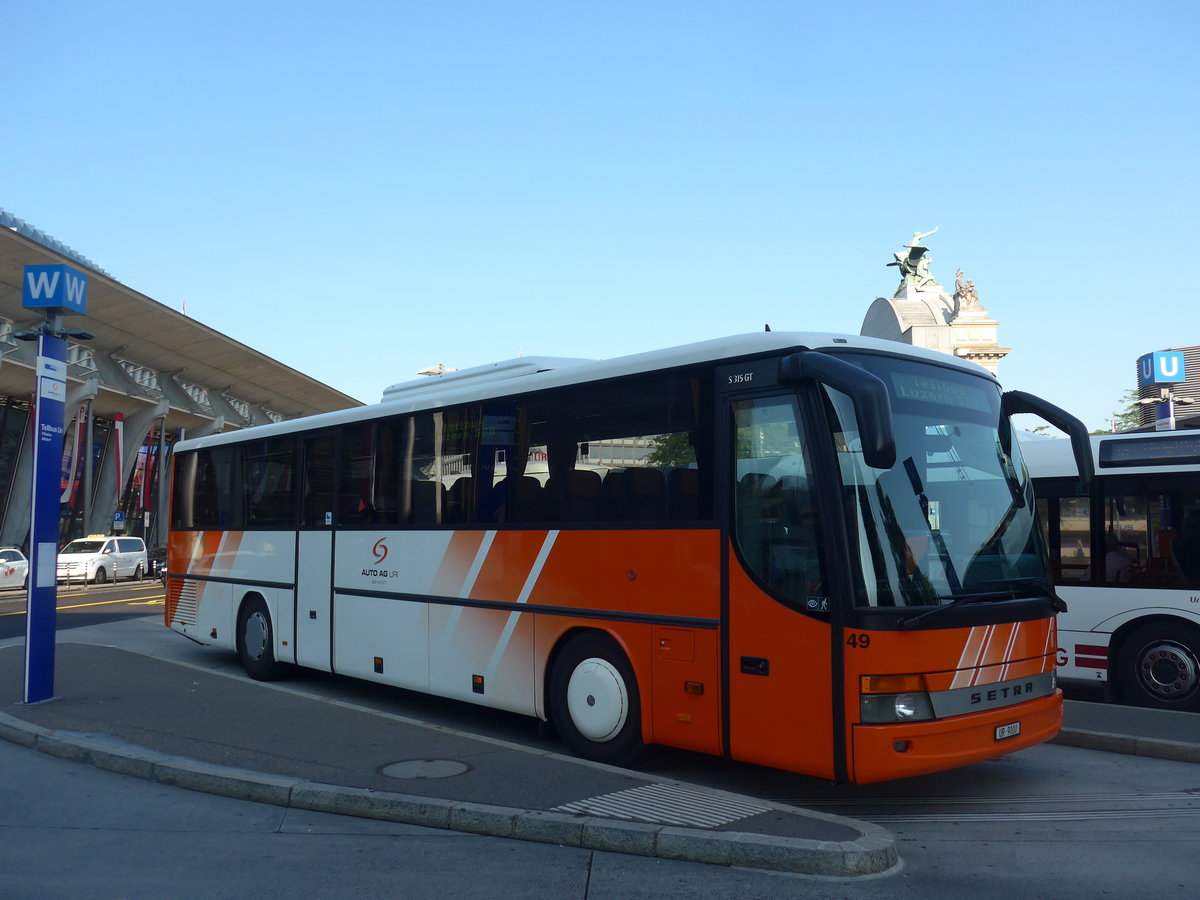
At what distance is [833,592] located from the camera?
6188 millimetres

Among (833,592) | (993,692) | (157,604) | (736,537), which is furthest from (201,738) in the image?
(157,604)

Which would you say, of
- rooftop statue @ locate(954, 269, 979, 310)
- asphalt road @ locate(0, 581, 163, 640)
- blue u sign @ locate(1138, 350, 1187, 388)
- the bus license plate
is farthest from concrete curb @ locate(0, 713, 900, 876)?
rooftop statue @ locate(954, 269, 979, 310)

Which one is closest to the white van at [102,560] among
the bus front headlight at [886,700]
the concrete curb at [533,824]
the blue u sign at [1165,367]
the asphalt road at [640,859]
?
the asphalt road at [640,859]

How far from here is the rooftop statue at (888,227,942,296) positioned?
65000 mm

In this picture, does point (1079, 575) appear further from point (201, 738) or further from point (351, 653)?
point (201, 738)

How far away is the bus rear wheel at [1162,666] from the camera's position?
10.1 meters

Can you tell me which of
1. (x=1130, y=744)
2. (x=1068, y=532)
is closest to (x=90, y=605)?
(x=1068, y=532)

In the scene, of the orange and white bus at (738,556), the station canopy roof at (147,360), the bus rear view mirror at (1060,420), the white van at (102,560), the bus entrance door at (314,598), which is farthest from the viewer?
the station canopy roof at (147,360)

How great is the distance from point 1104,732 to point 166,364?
177ft

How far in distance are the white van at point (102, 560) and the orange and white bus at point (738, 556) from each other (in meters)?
33.0

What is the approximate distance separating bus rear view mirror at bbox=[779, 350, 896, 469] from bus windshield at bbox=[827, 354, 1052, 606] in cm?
39

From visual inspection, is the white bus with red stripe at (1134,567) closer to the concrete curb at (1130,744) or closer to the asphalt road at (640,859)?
the concrete curb at (1130,744)

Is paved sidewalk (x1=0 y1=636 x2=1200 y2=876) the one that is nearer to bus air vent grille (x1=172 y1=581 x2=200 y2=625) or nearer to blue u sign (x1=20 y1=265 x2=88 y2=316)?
bus air vent grille (x1=172 y1=581 x2=200 y2=625)

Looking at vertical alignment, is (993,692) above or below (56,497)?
below
